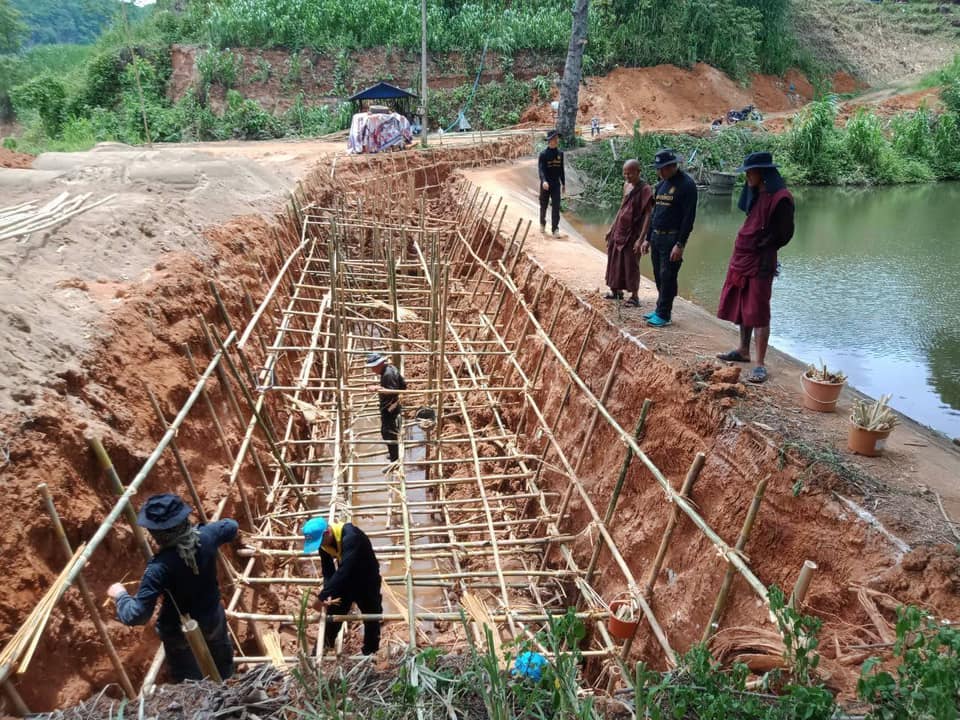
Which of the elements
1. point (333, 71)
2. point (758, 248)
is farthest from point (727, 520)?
point (333, 71)

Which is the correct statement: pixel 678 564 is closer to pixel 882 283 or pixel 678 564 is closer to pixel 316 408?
pixel 316 408

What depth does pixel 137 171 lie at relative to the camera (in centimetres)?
847

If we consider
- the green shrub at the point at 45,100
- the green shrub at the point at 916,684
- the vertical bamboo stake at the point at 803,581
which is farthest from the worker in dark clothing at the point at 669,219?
the green shrub at the point at 45,100

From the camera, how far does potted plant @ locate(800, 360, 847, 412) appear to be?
13.6ft

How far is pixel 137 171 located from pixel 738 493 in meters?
8.32

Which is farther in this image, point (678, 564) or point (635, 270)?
point (635, 270)

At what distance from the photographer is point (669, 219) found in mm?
5453

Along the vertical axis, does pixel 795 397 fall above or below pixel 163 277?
below

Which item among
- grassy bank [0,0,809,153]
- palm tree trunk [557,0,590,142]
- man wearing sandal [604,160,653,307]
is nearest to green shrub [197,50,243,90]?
grassy bank [0,0,809,153]

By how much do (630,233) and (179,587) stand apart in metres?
4.69

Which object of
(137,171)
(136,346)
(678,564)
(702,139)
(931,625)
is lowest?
(678,564)

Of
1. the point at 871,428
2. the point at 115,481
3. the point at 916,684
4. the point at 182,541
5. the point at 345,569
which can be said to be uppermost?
the point at 871,428

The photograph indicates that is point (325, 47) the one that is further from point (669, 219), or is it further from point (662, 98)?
point (669, 219)

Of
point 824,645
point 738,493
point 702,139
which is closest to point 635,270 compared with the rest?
point 738,493
